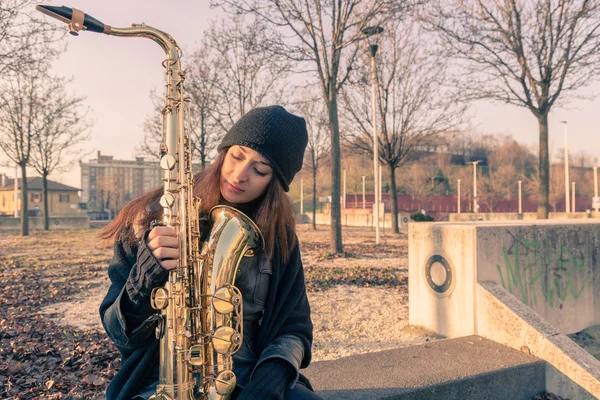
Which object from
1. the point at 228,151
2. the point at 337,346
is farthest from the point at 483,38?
the point at 228,151

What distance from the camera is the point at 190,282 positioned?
1.84 m

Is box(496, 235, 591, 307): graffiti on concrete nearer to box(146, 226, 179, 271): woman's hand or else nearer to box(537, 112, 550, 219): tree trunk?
box(146, 226, 179, 271): woman's hand

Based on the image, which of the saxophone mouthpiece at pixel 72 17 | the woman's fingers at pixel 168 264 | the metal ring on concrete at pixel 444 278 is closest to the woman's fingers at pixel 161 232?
the woman's fingers at pixel 168 264

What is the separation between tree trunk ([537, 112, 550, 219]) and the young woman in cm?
1318

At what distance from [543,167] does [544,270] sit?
400 inches

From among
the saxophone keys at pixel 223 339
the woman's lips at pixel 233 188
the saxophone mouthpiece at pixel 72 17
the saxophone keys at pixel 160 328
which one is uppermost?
the saxophone mouthpiece at pixel 72 17

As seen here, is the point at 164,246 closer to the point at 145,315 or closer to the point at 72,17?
the point at 145,315

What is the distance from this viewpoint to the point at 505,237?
4680mm

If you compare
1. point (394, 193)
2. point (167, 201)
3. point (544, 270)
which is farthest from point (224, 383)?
point (394, 193)

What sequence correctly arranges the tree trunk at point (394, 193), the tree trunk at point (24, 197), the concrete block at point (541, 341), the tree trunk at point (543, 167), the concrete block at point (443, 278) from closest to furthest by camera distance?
the concrete block at point (541, 341) < the concrete block at point (443, 278) < the tree trunk at point (543, 167) < the tree trunk at point (24, 197) < the tree trunk at point (394, 193)

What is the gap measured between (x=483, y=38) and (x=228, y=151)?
494 inches

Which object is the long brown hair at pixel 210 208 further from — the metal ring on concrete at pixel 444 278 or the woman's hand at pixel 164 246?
the metal ring on concrete at pixel 444 278

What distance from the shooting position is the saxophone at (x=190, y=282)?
1756 mm

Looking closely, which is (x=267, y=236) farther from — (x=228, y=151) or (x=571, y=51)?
(x=571, y=51)
